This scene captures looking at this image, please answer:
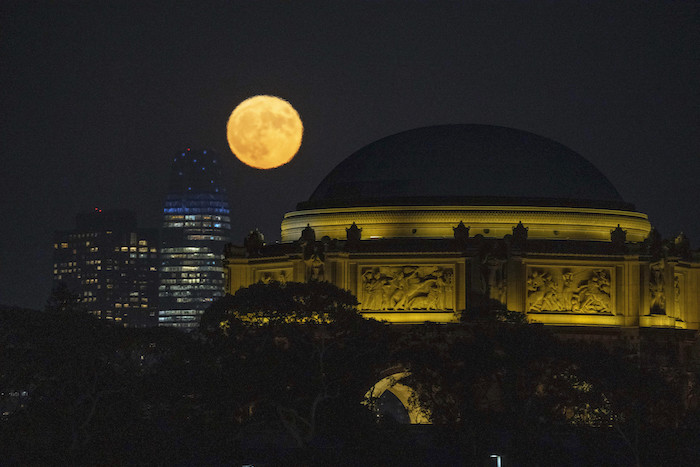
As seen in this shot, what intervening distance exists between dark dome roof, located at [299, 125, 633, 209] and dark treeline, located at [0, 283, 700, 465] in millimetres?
18093

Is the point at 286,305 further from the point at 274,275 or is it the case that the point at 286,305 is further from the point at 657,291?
the point at 657,291

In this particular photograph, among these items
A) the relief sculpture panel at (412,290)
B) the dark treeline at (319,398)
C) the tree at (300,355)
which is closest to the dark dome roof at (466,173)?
the relief sculpture panel at (412,290)

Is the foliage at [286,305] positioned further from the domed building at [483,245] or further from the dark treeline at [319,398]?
the domed building at [483,245]

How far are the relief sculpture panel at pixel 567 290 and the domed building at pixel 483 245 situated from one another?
2.4 inches

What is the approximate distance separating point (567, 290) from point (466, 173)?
998 cm

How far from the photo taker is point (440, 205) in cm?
10631

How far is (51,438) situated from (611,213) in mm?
40020

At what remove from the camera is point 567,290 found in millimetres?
104875

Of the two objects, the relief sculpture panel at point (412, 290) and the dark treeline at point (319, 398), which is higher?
the relief sculpture panel at point (412, 290)

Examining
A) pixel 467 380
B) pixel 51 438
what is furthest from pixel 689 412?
pixel 51 438

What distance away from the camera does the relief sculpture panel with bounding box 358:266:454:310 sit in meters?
104

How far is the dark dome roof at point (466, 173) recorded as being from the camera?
108 m

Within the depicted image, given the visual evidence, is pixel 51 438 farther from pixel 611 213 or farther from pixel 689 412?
pixel 611 213

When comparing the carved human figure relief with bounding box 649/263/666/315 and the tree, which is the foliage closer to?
the tree
